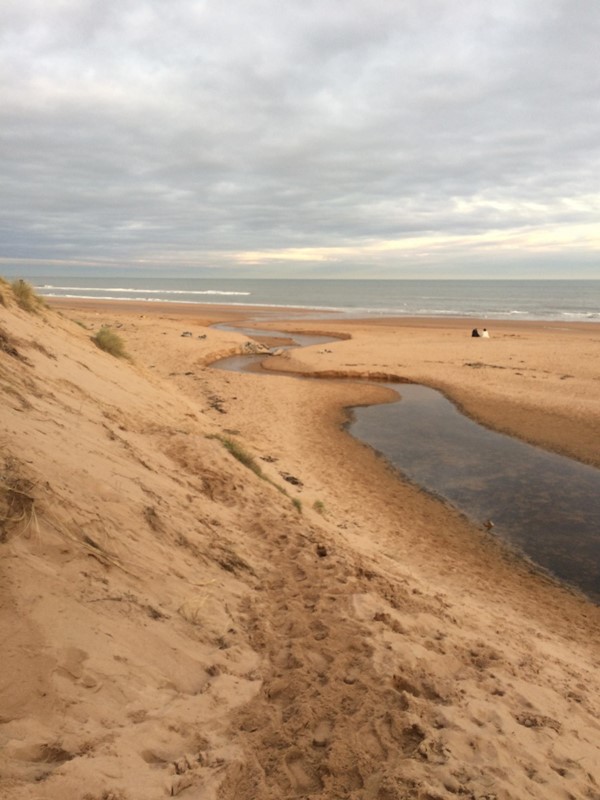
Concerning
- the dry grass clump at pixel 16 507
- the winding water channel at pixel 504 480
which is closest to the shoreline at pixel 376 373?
the winding water channel at pixel 504 480

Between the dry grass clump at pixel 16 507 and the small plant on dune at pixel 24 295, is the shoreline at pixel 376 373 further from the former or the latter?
the small plant on dune at pixel 24 295

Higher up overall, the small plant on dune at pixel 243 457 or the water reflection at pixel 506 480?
the small plant on dune at pixel 243 457

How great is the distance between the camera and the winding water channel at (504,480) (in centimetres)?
903

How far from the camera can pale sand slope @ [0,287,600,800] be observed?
10.0 feet

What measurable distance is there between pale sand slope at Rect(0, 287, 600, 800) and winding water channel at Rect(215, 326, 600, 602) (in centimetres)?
112

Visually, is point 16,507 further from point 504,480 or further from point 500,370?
point 500,370

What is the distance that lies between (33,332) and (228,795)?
9.79 meters

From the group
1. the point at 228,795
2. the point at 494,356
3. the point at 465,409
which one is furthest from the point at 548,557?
the point at 494,356

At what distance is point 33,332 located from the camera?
10711 millimetres

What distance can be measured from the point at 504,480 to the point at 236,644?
356 inches

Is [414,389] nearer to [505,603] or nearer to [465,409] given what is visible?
[465,409]

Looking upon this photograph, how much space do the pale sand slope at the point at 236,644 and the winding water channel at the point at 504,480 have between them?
1.12 meters

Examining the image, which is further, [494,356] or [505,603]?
[494,356]

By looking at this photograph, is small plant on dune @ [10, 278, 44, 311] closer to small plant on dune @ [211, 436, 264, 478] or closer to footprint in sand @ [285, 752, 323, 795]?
small plant on dune @ [211, 436, 264, 478]
